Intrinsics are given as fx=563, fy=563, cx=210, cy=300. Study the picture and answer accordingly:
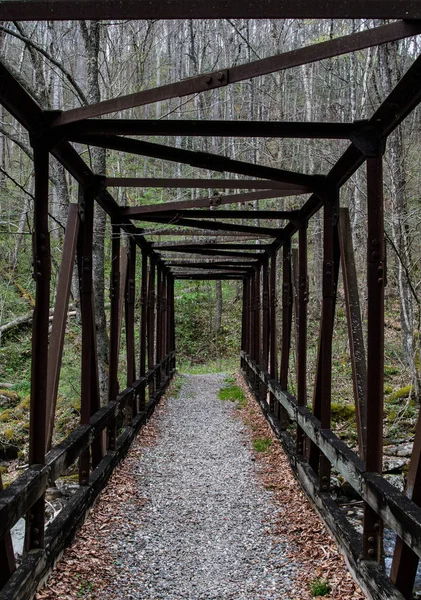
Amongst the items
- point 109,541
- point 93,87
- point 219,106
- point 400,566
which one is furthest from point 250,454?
point 219,106

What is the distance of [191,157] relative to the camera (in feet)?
15.8

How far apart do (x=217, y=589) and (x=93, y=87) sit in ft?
23.6

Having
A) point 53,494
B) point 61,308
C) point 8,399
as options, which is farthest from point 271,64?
point 8,399

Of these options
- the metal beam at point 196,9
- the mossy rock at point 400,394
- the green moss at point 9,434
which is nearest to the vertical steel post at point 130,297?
the green moss at point 9,434

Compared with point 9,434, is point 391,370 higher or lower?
higher

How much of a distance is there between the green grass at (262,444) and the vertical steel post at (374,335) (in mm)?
4614

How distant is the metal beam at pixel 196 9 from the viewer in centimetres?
279

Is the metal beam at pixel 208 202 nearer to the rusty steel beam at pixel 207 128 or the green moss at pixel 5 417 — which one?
the rusty steel beam at pixel 207 128

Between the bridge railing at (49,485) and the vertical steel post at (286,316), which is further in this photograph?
the vertical steel post at (286,316)

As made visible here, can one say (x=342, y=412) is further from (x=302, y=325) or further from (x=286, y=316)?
(x=302, y=325)

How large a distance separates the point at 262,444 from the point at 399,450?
204 cm

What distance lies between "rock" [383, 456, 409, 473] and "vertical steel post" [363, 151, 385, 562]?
14.1 feet

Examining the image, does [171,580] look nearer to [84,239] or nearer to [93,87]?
[84,239]

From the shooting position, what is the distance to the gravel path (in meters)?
4.18
